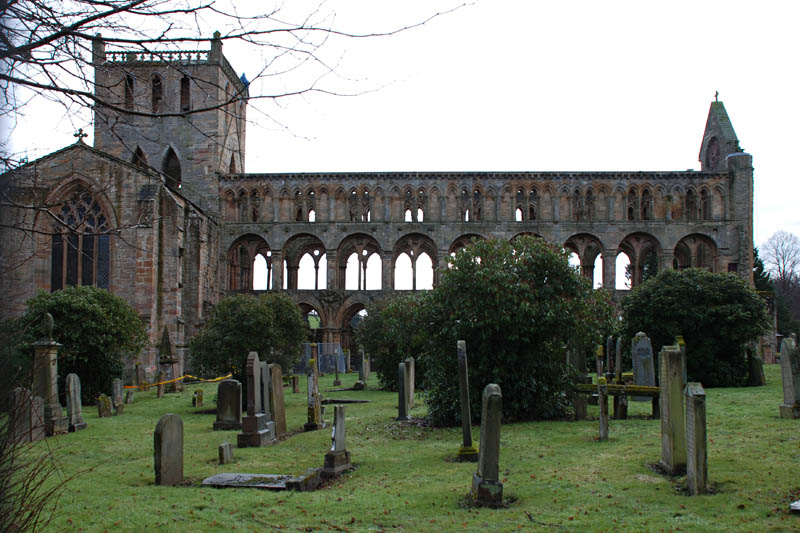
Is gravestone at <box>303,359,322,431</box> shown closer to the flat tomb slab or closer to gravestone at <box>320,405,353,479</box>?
gravestone at <box>320,405,353,479</box>

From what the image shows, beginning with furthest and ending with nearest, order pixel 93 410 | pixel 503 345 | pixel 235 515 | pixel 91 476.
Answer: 1. pixel 93 410
2. pixel 503 345
3. pixel 91 476
4. pixel 235 515

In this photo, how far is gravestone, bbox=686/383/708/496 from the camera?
6.96 m

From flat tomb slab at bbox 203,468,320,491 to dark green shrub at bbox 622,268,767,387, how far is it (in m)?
15.5

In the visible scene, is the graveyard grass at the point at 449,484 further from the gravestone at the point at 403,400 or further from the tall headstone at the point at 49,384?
the gravestone at the point at 403,400

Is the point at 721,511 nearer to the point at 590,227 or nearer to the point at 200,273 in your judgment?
the point at 200,273

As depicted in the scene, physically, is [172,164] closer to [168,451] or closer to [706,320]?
[706,320]

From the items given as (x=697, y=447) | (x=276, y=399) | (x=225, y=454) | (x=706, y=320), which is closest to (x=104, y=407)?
(x=276, y=399)

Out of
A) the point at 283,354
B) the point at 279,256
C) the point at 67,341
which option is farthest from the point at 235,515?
the point at 279,256

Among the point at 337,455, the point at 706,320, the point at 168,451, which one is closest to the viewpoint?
the point at 168,451

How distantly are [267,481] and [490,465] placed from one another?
9.70 ft

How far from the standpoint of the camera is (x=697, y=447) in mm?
6969

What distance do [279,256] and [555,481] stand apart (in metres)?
35.6

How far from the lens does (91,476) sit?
9164mm

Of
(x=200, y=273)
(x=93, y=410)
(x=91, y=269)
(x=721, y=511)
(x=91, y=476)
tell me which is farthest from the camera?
(x=200, y=273)
